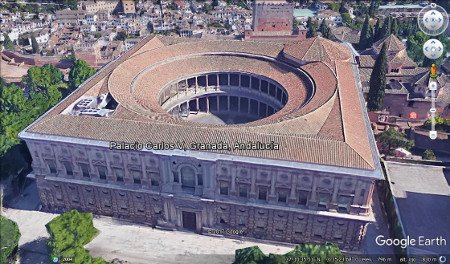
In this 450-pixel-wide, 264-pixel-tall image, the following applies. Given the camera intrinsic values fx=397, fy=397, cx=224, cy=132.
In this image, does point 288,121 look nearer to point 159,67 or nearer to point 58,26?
point 159,67

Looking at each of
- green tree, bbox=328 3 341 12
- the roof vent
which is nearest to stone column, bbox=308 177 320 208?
the roof vent

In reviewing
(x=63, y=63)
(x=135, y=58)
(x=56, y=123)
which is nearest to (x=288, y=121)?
(x=56, y=123)

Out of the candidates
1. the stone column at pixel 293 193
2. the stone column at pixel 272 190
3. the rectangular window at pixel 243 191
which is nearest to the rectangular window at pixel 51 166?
the rectangular window at pixel 243 191

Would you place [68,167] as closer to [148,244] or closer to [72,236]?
[72,236]

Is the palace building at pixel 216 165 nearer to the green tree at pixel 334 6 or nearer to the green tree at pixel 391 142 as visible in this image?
the green tree at pixel 391 142

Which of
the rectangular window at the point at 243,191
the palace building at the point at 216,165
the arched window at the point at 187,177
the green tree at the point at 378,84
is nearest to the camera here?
the palace building at the point at 216,165

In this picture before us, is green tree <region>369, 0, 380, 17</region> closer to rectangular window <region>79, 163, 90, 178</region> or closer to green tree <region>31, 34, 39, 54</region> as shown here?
green tree <region>31, 34, 39, 54</region>
